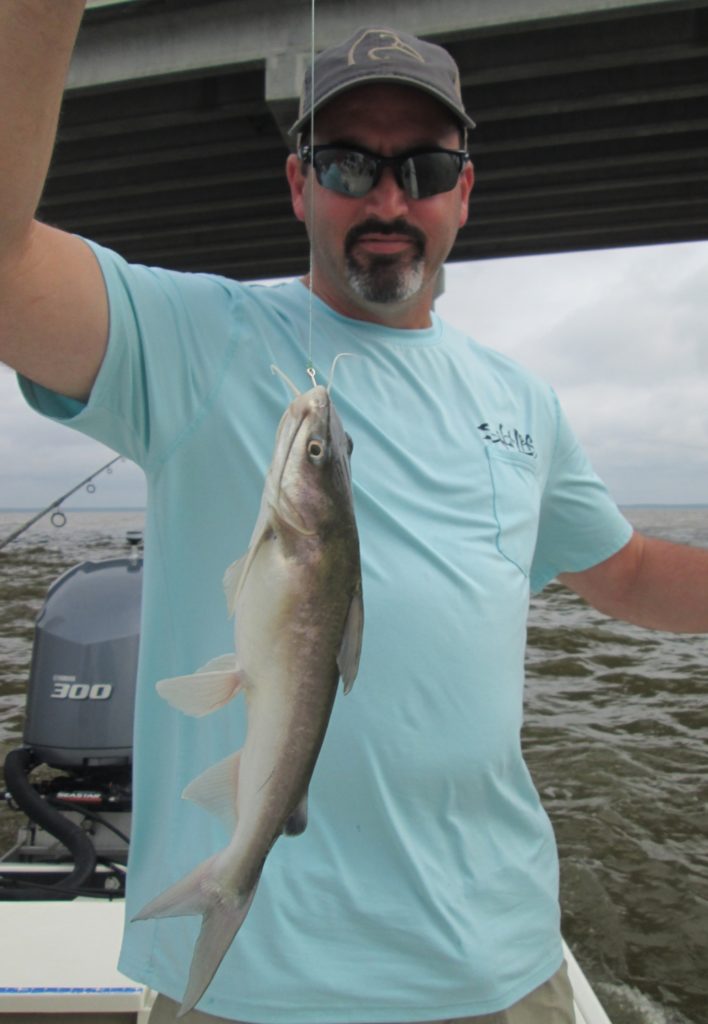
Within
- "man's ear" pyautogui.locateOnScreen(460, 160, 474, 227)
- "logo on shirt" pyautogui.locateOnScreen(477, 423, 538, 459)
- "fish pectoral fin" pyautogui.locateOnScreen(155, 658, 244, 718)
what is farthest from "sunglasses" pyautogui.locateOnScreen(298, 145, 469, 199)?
"fish pectoral fin" pyautogui.locateOnScreen(155, 658, 244, 718)

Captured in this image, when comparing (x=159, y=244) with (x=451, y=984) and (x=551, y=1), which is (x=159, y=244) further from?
(x=451, y=984)

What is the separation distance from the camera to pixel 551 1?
995 cm

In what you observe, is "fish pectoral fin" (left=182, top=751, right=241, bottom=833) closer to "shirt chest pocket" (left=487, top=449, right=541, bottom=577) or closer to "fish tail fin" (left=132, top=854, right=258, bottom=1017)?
"fish tail fin" (left=132, top=854, right=258, bottom=1017)

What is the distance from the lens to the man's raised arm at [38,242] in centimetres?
123

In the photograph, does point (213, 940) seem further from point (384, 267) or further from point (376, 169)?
point (376, 169)

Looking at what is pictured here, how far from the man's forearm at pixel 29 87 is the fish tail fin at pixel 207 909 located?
1.12 meters

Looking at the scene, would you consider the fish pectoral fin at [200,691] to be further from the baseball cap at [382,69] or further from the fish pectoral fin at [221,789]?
the baseball cap at [382,69]

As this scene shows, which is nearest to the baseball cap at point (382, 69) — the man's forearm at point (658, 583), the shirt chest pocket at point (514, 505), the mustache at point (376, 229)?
the mustache at point (376, 229)

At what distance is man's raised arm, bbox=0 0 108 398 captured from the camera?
1.23 meters

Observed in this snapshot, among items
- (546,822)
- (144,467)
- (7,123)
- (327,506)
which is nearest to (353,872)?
(546,822)

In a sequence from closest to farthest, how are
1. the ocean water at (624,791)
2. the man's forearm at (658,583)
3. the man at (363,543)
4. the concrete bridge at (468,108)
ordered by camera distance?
1. the man at (363,543)
2. the man's forearm at (658,583)
3. the ocean water at (624,791)
4. the concrete bridge at (468,108)

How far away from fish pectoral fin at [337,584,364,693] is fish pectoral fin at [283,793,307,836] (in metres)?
0.25

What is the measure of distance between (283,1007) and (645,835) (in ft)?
16.2

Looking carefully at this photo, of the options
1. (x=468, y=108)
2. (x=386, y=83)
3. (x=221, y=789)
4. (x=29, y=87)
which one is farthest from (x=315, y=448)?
(x=468, y=108)
